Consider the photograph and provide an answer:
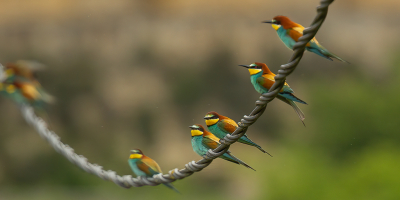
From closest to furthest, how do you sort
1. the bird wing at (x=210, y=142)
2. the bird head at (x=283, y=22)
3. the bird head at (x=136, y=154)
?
the bird head at (x=283, y=22)
the bird wing at (x=210, y=142)
the bird head at (x=136, y=154)

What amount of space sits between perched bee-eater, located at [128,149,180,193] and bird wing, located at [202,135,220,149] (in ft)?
0.35

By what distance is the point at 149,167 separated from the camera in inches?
28.2

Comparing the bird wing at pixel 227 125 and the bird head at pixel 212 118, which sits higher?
the bird head at pixel 212 118

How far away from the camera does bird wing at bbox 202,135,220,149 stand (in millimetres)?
650

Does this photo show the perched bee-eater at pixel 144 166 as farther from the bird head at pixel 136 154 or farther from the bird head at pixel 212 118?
the bird head at pixel 212 118

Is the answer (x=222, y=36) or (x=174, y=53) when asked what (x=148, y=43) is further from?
(x=222, y=36)

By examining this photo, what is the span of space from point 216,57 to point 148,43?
687 millimetres

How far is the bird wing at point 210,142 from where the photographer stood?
2.13ft

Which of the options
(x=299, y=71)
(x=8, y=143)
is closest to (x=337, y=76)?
(x=299, y=71)

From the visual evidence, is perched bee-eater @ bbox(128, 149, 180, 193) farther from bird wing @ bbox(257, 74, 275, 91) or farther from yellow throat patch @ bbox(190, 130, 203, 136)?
bird wing @ bbox(257, 74, 275, 91)

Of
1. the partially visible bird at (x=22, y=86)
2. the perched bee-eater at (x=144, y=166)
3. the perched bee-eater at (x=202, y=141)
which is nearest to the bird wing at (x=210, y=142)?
the perched bee-eater at (x=202, y=141)

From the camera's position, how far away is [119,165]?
391cm

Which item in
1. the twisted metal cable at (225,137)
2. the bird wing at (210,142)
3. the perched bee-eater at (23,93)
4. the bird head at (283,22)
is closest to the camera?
the twisted metal cable at (225,137)

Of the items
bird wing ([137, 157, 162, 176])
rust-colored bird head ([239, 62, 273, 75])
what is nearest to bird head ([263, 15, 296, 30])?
rust-colored bird head ([239, 62, 273, 75])
